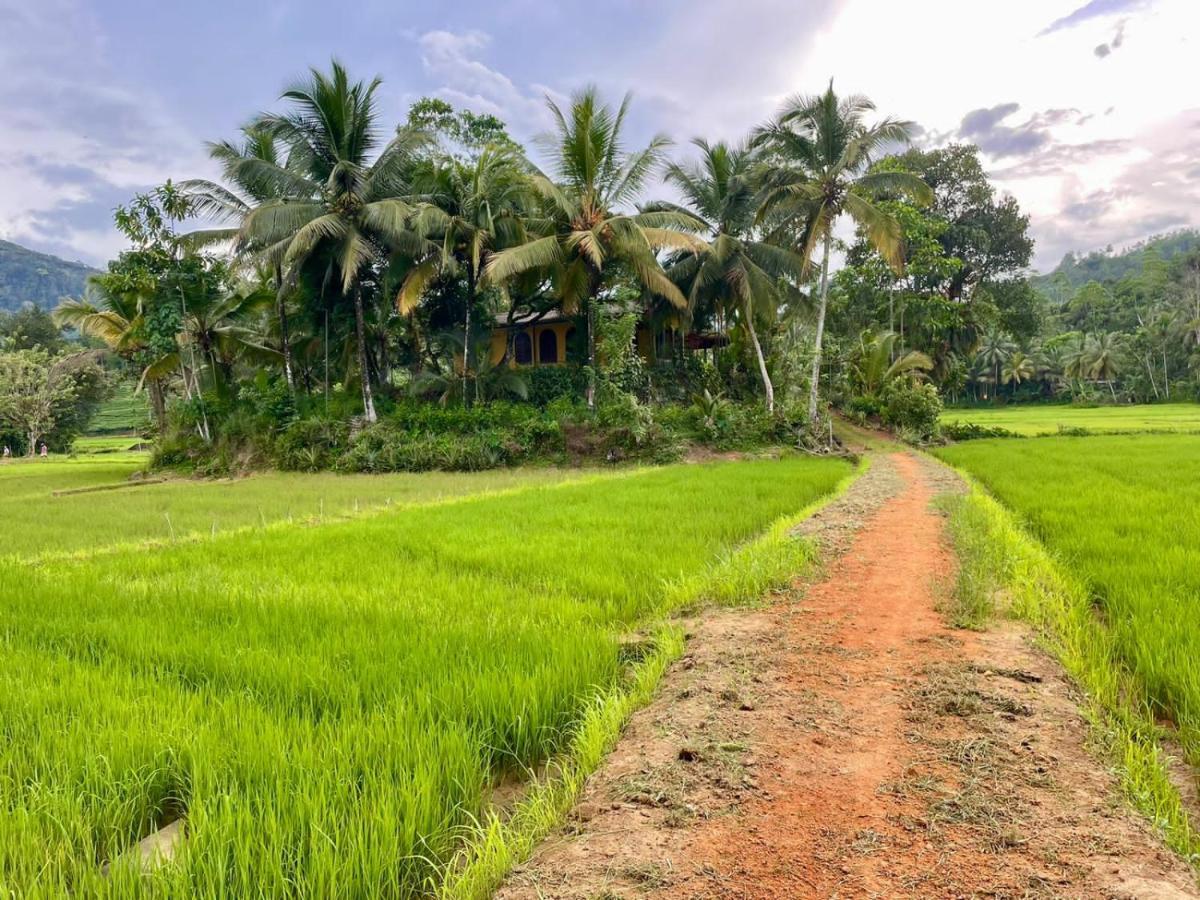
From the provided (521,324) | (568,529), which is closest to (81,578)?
(568,529)

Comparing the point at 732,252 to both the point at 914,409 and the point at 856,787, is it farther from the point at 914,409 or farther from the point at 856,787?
the point at 856,787

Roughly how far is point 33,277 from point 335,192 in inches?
9191

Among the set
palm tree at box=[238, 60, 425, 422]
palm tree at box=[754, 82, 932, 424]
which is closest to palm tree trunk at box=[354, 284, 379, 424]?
palm tree at box=[238, 60, 425, 422]

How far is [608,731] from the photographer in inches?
95.3

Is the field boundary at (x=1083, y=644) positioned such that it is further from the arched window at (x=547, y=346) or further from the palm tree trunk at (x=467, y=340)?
the arched window at (x=547, y=346)

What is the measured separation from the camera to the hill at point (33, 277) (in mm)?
171000

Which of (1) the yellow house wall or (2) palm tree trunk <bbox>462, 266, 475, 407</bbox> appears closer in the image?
(2) palm tree trunk <bbox>462, 266, 475, 407</bbox>

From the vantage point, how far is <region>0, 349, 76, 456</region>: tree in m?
30.0

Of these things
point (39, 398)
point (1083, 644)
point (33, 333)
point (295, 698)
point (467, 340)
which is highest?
point (33, 333)

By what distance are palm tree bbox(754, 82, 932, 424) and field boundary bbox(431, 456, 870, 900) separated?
13974 mm

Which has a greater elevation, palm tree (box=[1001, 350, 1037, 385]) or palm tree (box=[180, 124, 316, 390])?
palm tree (box=[180, 124, 316, 390])

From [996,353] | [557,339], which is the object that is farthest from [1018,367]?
[557,339]

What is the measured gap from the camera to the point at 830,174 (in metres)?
16.2

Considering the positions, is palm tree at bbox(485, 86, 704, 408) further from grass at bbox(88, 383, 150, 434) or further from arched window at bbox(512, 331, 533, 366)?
grass at bbox(88, 383, 150, 434)
